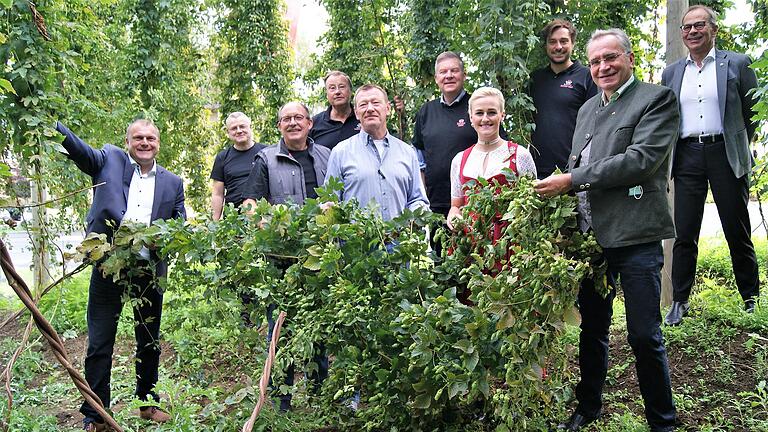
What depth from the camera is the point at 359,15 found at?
7406 millimetres

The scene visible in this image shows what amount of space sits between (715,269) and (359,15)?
15.1 feet

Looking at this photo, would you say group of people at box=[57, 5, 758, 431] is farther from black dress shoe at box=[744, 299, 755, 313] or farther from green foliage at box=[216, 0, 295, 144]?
green foliage at box=[216, 0, 295, 144]

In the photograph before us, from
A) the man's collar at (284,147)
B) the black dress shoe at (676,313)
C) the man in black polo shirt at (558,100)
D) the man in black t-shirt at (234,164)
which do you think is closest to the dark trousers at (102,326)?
the man's collar at (284,147)

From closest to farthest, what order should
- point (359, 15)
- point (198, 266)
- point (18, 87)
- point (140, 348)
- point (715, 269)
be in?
point (198, 266), point (140, 348), point (18, 87), point (715, 269), point (359, 15)

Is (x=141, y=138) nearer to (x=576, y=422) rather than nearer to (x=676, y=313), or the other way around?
(x=576, y=422)

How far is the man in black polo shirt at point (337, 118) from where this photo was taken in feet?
15.0

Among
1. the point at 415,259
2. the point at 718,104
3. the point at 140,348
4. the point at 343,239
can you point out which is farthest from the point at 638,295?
the point at 140,348

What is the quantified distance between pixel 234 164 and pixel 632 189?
3143 mm

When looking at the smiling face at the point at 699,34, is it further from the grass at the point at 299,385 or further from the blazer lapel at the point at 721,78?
the grass at the point at 299,385

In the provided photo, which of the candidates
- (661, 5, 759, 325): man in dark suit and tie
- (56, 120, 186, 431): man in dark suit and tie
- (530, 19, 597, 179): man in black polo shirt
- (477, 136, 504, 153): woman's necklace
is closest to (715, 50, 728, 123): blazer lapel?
(661, 5, 759, 325): man in dark suit and tie

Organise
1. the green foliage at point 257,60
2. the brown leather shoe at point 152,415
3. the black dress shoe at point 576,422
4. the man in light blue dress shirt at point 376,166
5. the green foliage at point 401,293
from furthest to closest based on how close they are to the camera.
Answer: the green foliage at point 257,60, the brown leather shoe at point 152,415, the man in light blue dress shirt at point 376,166, the black dress shoe at point 576,422, the green foliage at point 401,293

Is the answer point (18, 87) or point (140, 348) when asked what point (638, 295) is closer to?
point (140, 348)

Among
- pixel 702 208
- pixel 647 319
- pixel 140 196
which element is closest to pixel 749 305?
pixel 702 208

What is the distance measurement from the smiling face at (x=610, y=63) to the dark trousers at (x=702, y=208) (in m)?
1.36
